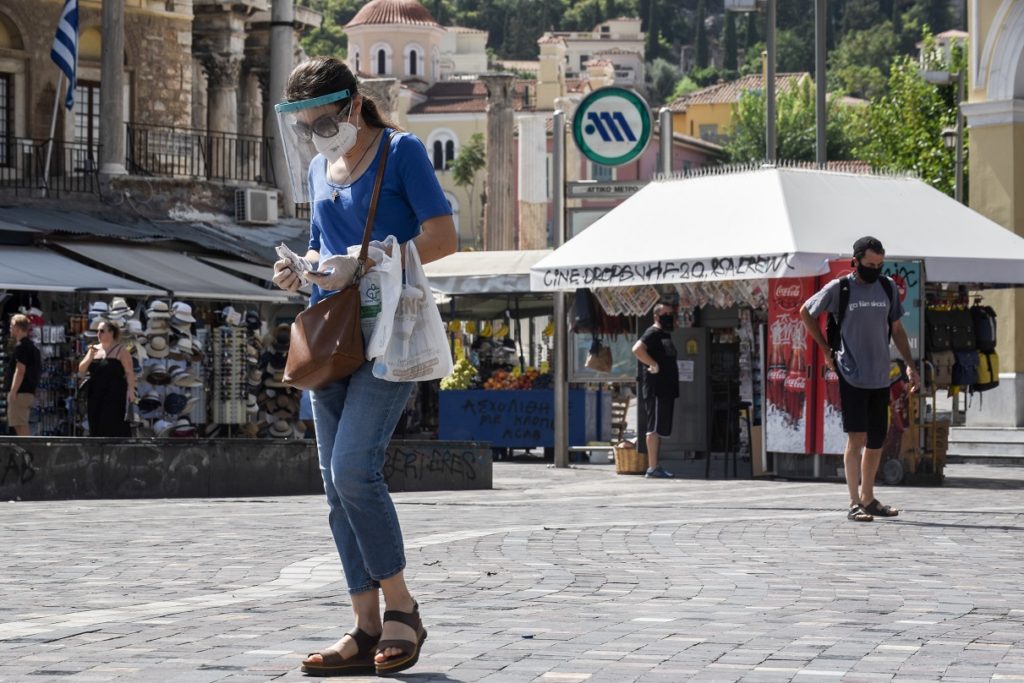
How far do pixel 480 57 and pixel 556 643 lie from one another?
163 metres

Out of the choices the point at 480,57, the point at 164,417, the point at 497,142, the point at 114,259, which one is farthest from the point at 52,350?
the point at 480,57

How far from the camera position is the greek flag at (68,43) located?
3016cm

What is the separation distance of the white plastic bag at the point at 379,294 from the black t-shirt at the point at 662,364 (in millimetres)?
13923

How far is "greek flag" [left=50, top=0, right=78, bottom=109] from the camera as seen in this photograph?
3016cm

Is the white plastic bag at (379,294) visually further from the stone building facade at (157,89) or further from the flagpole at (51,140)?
the stone building facade at (157,89)

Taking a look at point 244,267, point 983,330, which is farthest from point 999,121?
point 244,267

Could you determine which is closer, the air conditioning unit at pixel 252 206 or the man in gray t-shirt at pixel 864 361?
the man in gray t-shirt at pixel 864 361

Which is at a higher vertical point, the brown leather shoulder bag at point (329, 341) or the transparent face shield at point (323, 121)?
the transparent face shield at point (323, 121)

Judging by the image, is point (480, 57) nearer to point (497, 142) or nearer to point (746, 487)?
point (497, 142)

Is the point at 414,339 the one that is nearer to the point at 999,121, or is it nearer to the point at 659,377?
the point at 659,377

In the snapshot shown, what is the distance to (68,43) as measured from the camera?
99.3ft

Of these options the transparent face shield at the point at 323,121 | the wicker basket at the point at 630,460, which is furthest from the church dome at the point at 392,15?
the transparent face shield at the point at 323,121

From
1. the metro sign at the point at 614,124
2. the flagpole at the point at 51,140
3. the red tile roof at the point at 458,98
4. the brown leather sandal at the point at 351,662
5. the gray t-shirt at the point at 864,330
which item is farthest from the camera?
the red tile roof at the point at 458,98

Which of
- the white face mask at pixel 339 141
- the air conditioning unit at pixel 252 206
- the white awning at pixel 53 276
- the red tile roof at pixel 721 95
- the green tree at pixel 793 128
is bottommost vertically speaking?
the white face mask at pixel 339 141
